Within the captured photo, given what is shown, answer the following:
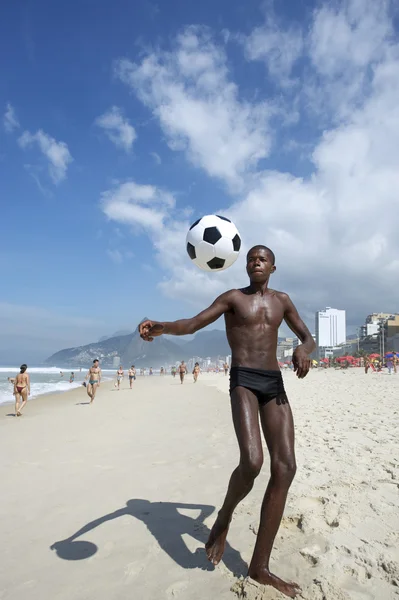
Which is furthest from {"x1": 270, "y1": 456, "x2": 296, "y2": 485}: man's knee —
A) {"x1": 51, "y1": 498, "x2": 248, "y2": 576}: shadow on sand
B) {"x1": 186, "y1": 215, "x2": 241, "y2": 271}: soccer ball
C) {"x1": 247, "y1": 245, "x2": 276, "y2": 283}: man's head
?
{"x1": 186, "y1": 215, "x2": 241, "y2": 271}: soccer ball

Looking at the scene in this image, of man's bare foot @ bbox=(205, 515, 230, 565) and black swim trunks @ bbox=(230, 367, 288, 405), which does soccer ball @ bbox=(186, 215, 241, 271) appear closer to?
black swim trunks @ bbox=(230, 367, 288, 405)

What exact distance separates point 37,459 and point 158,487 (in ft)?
9.50

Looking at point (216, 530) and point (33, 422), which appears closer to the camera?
point (216, 530)

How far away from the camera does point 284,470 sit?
2807mm

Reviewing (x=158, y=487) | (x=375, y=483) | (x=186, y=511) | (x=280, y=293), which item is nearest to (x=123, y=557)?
(x=186, y=511)

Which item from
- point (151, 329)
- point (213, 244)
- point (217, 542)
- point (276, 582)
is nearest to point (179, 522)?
point (217, 542)

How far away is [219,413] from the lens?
12367 mm

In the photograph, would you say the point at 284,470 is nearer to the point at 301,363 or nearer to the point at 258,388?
the point at 258,388

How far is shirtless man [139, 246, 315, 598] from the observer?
9.02 ft

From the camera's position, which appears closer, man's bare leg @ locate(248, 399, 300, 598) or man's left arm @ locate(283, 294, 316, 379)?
man's bare leg @ locate(248, 399, 300, 598)

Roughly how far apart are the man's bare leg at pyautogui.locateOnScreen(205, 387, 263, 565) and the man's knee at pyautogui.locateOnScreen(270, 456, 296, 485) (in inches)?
4.6

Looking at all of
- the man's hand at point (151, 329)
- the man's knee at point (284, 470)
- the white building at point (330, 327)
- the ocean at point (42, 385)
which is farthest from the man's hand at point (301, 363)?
the white building at point (330, 327)

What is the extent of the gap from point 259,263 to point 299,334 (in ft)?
2.34

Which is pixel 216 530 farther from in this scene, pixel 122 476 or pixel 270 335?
pixel 122 476
